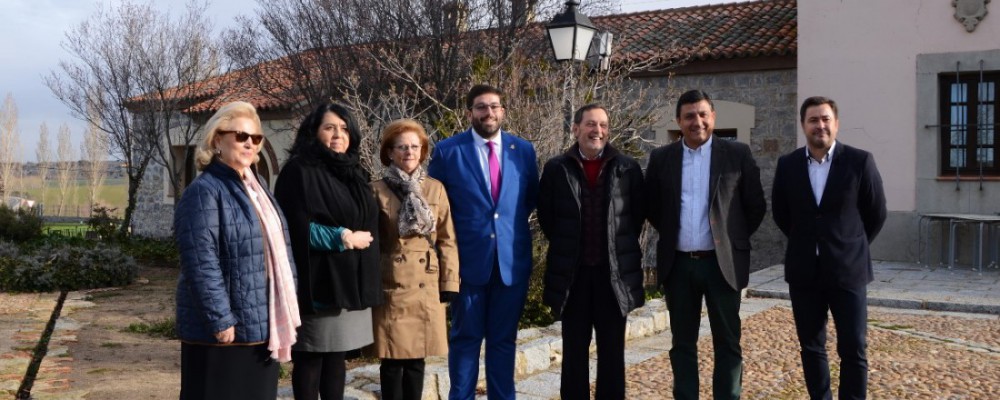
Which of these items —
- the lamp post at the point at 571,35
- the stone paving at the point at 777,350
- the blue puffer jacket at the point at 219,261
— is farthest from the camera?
the lamp post at the point at 571,35

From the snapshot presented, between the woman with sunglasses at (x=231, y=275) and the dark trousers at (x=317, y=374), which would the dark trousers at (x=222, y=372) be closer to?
the woman with sunglasses at (x=231, y=275)

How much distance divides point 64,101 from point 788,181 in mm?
15907

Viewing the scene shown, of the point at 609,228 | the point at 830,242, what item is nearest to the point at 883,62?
the point at 830,242

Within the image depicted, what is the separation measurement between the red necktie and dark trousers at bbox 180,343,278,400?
4.56 feet

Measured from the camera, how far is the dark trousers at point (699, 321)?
12.7 feet

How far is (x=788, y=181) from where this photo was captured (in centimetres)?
401

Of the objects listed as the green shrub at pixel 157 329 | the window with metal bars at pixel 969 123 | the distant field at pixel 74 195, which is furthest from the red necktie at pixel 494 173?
the distant field at pixel 74 195

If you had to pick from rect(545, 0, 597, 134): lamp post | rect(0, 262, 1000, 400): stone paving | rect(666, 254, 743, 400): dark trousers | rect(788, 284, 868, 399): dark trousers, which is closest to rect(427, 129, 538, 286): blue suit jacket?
rect(666, 254, 743, 400): dark trousers

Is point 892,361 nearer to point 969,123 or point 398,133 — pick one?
point 398,133

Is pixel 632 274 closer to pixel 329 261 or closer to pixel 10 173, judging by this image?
pixel 329 261

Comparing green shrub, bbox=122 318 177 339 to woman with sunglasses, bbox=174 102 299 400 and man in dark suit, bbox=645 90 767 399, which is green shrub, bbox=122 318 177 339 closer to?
woman with sunglasses, bbox=174 102 299 400

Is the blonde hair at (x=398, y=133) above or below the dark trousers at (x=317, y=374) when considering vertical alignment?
above

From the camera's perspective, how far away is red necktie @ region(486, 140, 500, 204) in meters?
4.02

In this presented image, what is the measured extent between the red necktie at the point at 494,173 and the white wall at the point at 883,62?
29.4 feet
